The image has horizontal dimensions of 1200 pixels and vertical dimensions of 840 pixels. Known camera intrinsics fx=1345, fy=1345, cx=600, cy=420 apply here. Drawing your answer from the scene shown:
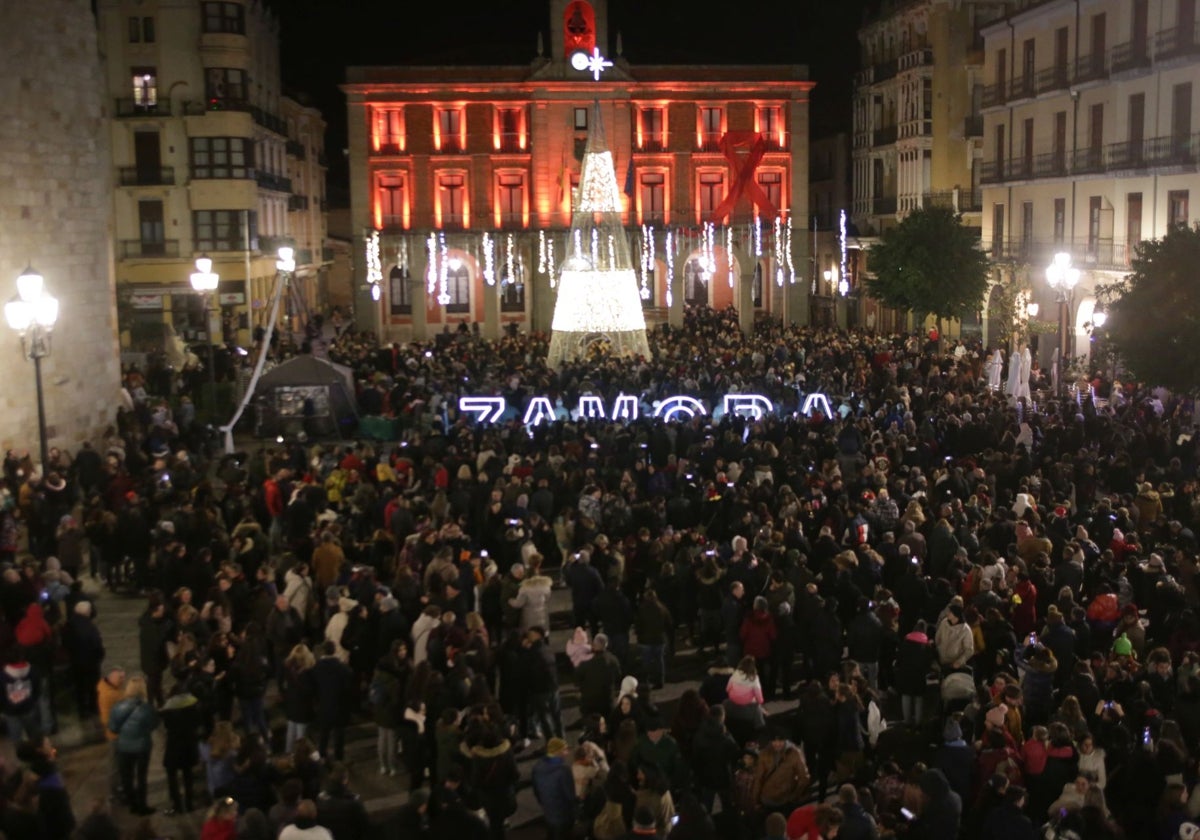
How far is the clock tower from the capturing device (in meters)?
48.8

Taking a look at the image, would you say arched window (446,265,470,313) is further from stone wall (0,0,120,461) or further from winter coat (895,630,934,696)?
winter coat (895,630,934,696)

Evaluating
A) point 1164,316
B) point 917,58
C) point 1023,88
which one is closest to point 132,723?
point 1164,316

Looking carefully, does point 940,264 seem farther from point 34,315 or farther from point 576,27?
point 34,315

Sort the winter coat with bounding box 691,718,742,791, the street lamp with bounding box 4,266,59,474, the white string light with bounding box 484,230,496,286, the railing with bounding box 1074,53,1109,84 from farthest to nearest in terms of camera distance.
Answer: the white string light with bounding box 484,230,496,286 < the railing with bounding box 1074,53,1109,84 < the street lamp with bounding box 4,266,59,474 < the winter coat with bounding box 691,718,742,791

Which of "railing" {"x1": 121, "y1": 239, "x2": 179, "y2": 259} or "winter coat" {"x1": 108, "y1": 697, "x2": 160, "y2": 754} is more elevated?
"railing" {"x1": 121, "y1": 239, "x2": 179, "y2": 259}

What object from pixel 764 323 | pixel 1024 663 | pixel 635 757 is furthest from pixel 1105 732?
pixel 764 323

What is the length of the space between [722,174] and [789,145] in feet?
9.61

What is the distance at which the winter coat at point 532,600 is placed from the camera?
1283 cm

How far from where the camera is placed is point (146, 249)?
133 ft

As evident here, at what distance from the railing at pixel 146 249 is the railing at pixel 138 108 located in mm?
3841

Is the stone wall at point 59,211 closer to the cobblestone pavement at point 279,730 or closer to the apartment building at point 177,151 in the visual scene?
the cobblestone pavement at point 279,730

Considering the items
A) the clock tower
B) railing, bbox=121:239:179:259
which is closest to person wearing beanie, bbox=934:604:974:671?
railing, bbox=121:239:179:259

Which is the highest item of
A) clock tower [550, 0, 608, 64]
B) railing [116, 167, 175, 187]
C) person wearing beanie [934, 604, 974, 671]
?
clock tower [550, 0, 608, 64]

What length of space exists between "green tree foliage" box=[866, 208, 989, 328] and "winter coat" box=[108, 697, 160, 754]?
29.3m
